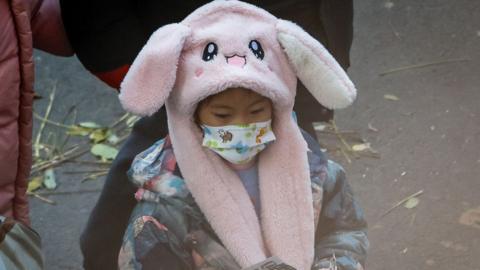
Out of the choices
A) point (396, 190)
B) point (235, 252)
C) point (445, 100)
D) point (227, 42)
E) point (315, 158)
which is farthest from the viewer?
point (445, 100)

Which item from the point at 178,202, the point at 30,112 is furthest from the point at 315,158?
the point at 30,112

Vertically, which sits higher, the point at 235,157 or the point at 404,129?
the point at 235,157

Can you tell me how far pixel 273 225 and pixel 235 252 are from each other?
0.11 m

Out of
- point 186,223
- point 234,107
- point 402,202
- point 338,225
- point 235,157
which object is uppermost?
point 234,107

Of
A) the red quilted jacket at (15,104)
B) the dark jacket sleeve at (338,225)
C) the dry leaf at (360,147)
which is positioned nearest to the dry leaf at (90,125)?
the dry leaf at (360,147)

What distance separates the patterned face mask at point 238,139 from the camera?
6.10 feet

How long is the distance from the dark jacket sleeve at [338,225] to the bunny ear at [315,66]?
250mm

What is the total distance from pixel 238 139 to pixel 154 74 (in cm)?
23

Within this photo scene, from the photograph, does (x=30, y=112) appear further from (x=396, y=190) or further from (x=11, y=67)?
(x=396, y=190)

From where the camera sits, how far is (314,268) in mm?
2029

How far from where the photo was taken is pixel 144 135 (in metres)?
2.31

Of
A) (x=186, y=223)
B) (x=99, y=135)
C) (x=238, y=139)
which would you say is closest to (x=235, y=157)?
(x=238, y=139)

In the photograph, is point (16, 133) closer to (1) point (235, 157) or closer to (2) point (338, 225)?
(1) point (235, 157)

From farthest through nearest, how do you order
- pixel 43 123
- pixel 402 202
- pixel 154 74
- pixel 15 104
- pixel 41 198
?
pixel 43 123 < pixel 41 198 < pixel 402 202 < pixel 15 104 < pixel 154 74
